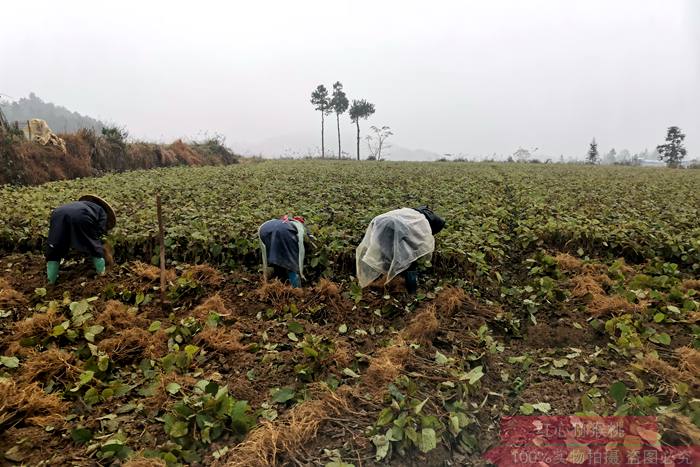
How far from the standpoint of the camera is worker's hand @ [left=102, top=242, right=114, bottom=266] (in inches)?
204

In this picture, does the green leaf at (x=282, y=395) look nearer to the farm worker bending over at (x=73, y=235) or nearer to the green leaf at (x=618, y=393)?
the green leaf at (x=618, y=393)

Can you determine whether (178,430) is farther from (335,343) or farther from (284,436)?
(335,343)

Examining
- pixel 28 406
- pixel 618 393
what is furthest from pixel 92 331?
pixel 618 393

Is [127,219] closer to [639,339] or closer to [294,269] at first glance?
[294,269]

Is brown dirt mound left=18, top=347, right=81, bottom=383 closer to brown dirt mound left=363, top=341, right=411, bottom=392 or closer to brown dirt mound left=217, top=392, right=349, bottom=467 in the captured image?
brown dirt mound left=217, top=392, right=349, bottom=467

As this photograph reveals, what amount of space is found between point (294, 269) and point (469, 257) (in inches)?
92.5

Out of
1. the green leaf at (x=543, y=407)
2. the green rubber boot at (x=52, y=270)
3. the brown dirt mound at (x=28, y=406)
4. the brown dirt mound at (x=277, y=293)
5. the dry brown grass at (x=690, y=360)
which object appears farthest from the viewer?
the green rubber boot at (x=52, y=270)

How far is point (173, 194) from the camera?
8922mm

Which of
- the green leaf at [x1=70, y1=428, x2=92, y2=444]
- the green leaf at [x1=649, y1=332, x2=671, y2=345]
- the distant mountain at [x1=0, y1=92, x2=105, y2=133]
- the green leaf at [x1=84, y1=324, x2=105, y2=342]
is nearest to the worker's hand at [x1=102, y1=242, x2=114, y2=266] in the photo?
the green leaf at [x1=84, y1=324, x2=105, y2=342]

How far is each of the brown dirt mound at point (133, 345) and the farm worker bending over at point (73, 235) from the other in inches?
67.3

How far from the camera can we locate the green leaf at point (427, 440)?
7.47 ft

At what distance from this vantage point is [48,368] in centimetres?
304

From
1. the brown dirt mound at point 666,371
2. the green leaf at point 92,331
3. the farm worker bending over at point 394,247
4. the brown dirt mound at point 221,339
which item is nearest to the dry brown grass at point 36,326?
the green leaf at point 92,331

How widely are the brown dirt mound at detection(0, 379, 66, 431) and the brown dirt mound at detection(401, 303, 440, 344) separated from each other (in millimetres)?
2894
